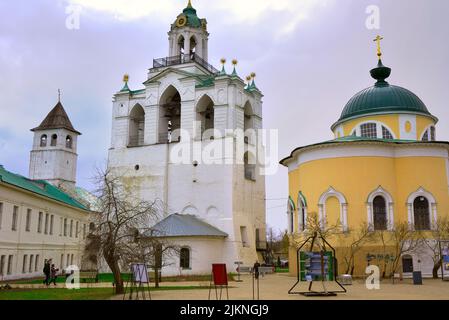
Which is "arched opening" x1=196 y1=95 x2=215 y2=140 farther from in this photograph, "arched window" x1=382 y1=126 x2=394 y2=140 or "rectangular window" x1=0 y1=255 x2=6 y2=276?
"rectangular window" x1=0 y1=255 x2=6 y2=276

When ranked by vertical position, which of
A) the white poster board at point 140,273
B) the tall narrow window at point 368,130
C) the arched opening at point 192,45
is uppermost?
the arched opening at point 192,45

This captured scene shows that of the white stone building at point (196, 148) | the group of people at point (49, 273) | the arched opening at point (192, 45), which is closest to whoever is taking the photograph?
the group of people at point (49, 273)

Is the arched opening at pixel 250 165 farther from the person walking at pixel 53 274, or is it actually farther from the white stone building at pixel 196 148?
the person walking at pixel 53 274

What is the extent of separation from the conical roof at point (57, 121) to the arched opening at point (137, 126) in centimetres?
2786

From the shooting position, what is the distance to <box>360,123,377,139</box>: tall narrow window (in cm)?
3953

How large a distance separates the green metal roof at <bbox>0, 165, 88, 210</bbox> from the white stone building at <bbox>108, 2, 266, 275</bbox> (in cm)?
672

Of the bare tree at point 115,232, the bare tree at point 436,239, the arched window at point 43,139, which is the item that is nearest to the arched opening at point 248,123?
the bare tree at point 436,239

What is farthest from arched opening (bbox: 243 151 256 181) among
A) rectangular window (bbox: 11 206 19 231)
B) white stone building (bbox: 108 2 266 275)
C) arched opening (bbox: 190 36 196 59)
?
rectangular window (bbox: 11 206 19 231)

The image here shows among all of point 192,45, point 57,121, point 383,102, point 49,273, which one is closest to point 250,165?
point 192,45

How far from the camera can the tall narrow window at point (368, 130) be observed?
39531mm

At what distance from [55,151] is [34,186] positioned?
38506 millimetres
